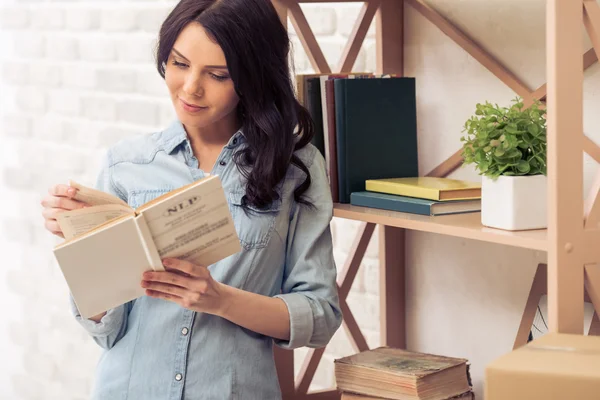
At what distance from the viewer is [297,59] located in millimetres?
2273

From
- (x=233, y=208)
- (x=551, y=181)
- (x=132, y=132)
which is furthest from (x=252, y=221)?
(x=132, y=132)

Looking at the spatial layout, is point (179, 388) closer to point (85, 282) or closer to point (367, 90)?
point (85, 282)

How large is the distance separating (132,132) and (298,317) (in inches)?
49.4

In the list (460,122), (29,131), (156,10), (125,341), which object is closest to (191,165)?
(125,341)

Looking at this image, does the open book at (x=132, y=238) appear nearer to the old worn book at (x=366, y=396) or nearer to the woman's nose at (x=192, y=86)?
the woman's nose at (x=192, y=86)

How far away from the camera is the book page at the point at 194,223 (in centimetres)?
130

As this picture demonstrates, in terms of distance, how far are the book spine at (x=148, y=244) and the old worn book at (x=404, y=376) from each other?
0.49 meters

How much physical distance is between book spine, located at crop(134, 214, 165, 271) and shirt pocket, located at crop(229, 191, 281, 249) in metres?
0.24

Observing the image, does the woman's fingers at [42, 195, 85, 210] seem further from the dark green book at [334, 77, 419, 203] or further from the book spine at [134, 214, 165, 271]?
the dark green book at [334, 77, 419, 203]

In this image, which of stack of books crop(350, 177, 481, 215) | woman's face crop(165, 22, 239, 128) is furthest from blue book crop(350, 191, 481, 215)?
woman's face crop(165, 22, 239, 128)

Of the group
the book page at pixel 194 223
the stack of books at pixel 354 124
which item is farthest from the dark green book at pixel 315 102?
the book page at pixel 194 223

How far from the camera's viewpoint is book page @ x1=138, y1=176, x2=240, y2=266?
4.25 feet

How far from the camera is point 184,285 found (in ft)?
4.59

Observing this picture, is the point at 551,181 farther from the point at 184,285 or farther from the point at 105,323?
the point at 105,323
